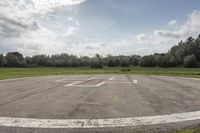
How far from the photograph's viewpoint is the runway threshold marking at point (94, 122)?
468cm

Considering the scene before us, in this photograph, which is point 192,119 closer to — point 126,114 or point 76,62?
point 126,114

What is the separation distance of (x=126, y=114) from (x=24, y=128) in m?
2.58

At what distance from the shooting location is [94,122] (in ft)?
16.1

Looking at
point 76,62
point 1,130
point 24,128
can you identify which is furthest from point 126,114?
point 76,62

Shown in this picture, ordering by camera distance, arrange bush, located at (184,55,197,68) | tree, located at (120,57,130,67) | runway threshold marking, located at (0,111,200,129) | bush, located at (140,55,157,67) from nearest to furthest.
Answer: runway threshold marking, located at (0,111,200,129), bush, located at (184,55,197,68), bush, located at (140,55,157,67), tree, located at (120,57,130,67)

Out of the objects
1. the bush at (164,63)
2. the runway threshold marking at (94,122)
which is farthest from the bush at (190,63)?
the runway threshold marking at (94,122)

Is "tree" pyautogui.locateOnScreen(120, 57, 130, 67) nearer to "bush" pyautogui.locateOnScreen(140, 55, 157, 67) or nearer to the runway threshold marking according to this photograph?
"bush" pyautogui.locateOnScreen(140, 55, 157, 67)

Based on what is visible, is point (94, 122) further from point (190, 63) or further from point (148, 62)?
point (148, 62)

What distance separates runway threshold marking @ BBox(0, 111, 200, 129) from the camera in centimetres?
468

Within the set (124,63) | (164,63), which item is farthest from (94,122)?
(124,63)

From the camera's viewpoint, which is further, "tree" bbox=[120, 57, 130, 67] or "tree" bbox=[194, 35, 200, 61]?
"tree" bbox=[120, 57, 130, 67]

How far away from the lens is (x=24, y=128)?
449cm

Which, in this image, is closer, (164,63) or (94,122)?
(94,122)

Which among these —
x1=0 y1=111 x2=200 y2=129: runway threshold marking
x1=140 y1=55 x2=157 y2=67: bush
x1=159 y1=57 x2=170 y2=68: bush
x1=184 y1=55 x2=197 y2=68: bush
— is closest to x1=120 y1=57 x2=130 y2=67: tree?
x1=140 y1=55 x2=157 y2=67: bush
